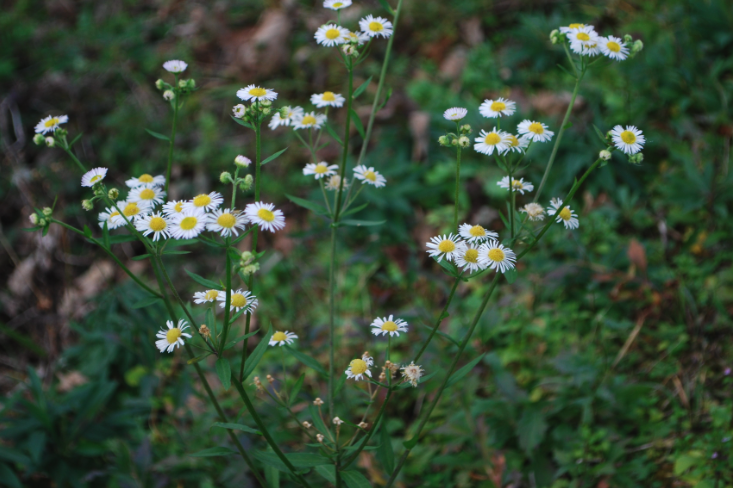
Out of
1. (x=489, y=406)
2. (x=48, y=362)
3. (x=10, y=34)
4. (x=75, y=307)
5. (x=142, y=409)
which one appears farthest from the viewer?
(x=10, y=34)

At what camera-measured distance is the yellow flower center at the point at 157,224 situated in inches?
46.9

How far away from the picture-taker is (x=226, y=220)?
1138mm

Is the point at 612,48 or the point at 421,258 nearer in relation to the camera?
the point at 612,48

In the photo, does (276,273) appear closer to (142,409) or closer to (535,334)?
(142,409)

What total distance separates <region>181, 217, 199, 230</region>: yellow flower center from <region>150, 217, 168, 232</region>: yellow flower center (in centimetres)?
10

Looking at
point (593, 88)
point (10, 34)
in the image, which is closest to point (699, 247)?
point (593, 88)

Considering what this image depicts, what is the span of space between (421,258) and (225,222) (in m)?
1.85

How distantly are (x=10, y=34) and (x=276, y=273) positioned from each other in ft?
11.2

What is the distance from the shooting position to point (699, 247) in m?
2.41

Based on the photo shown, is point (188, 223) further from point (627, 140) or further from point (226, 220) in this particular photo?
point (627, 140)

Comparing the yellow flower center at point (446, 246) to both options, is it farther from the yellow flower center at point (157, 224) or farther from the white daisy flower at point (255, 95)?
the yellow flower center at point (157, 224)

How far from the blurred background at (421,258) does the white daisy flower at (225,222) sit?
2.47ft

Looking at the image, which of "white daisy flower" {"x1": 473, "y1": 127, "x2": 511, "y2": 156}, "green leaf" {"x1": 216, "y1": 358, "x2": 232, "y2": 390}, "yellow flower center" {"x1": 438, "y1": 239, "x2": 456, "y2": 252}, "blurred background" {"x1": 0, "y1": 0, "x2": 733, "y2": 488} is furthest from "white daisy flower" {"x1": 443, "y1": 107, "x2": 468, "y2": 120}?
"green leaf" {"x1": 216, "y1": 358, "x2": 232, "y2": 390}

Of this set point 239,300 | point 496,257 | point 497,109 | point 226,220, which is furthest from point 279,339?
point 497,109
